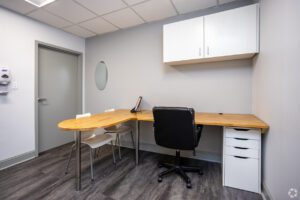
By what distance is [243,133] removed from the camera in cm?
175

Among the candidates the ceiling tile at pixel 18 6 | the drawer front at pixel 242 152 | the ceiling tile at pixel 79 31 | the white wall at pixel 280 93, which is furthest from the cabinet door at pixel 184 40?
the ceiling tile at pixel 18 6

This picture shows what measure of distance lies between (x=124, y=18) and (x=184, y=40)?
120 cm

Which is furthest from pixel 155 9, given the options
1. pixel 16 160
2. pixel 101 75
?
pixel 16 160

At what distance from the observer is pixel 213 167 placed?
231 cm

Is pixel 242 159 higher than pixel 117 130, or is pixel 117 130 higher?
pixel 117 130

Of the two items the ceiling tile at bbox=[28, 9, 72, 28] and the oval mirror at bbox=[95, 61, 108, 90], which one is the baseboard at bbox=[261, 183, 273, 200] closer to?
the oval mirror at bbox=[95, 61, 108, 90]

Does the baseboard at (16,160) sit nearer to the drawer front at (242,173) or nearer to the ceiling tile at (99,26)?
→ the ceiling tile at (99,26)

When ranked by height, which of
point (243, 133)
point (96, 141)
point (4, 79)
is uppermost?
point (4, 79)

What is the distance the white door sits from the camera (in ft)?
9.50

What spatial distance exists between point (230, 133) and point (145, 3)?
86.5 inches

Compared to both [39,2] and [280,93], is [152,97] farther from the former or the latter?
[39,2]

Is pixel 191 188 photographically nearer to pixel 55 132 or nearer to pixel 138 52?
pixel 138 52

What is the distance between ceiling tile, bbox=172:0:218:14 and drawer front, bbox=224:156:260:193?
7.31ft

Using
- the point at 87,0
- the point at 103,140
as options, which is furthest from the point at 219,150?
the point at 87,0
